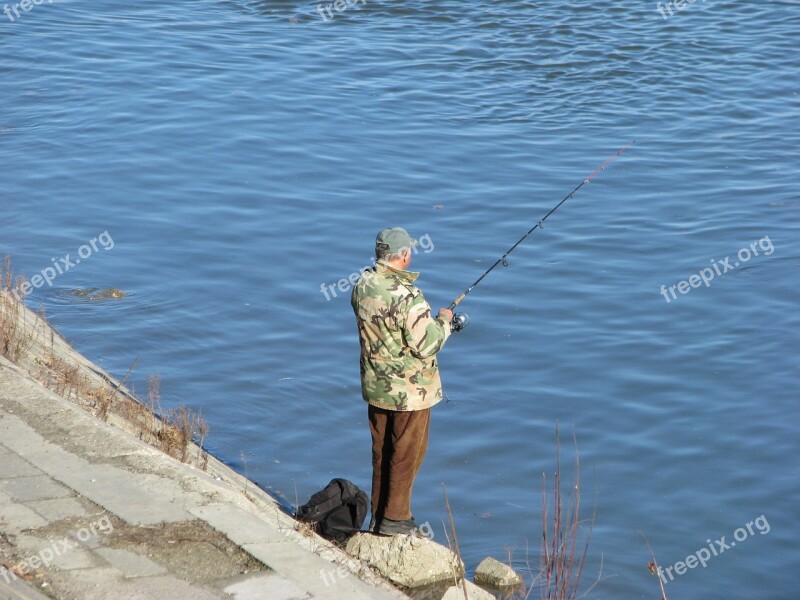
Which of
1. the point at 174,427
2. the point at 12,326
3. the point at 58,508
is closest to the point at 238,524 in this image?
the point at 58,508

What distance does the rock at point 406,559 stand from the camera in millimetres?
7238

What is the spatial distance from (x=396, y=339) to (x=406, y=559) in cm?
139

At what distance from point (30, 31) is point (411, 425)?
19329mm

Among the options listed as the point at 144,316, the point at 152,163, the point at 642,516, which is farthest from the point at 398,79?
the point at 642,516

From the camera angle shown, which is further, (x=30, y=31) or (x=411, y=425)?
(x=30, y=31)

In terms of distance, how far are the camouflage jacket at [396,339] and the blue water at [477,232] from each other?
75.1 inches

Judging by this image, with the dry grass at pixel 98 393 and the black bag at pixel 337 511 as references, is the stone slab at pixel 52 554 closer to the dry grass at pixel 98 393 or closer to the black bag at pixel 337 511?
the black bag at pixel 337 511

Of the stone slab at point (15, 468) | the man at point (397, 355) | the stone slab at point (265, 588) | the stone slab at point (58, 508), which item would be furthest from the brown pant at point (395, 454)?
the stone slab at point (15, 468)

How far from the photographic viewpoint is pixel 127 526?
238 inches

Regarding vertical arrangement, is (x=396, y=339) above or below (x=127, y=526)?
above

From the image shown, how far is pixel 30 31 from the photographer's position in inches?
942

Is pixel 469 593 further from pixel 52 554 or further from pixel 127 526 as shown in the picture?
pixel 52 554

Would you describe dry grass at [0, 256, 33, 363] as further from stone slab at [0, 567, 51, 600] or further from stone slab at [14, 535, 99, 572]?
stone slab at [0, 567, 51, 600]

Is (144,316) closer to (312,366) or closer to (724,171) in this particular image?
(312,366)
